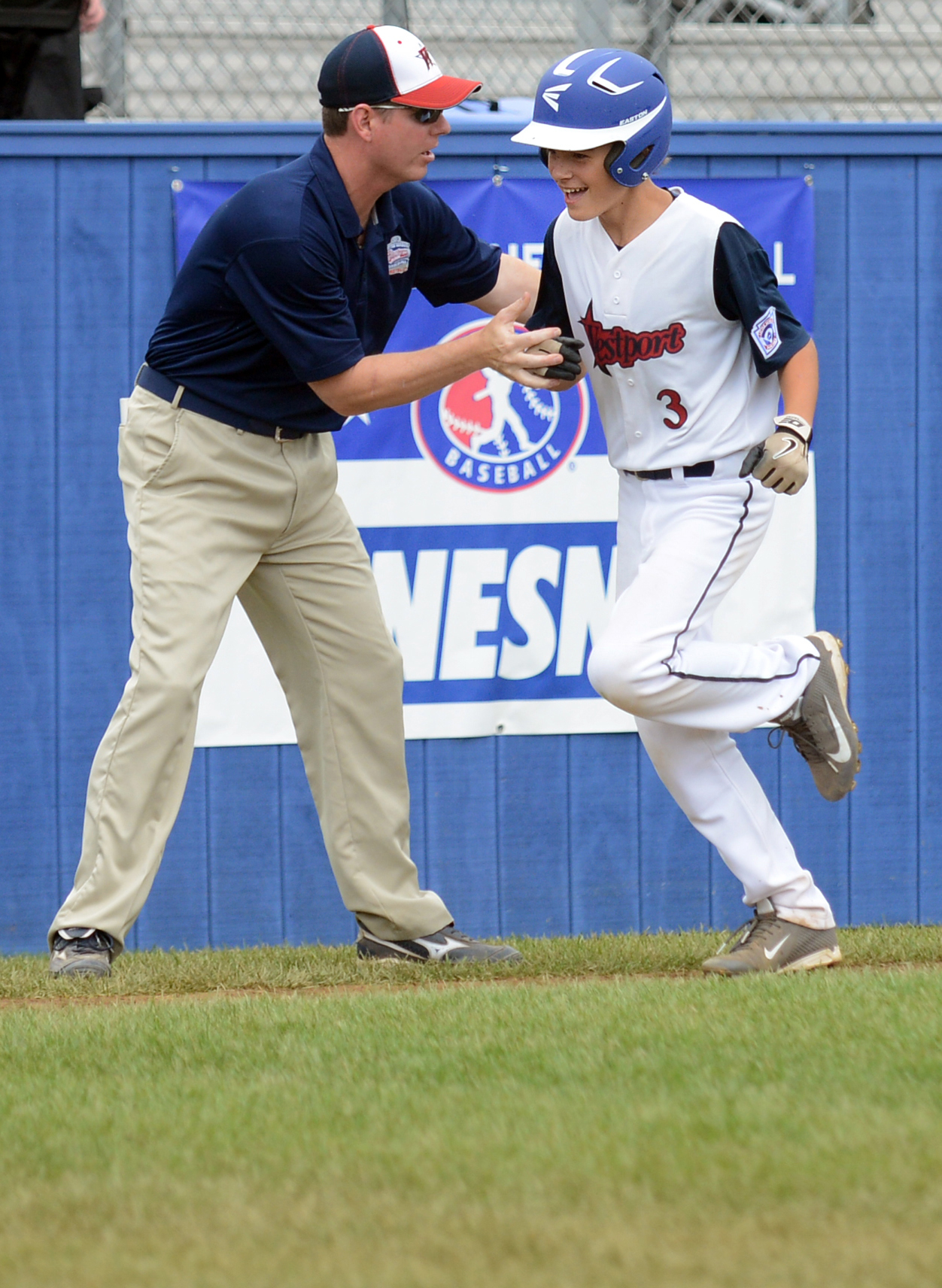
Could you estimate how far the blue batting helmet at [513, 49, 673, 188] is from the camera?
11.2 feet

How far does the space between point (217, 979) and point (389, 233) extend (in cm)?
191

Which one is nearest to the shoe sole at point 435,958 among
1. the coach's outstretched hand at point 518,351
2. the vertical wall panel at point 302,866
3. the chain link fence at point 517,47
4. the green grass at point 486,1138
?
the green grass at point 486,1138

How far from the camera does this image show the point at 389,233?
12.7ft

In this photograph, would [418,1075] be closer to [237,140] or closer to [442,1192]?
[442,1192]

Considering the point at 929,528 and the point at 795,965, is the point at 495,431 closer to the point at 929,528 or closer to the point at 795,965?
the point at 929,528

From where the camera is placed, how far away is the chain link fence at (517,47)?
5.14 m

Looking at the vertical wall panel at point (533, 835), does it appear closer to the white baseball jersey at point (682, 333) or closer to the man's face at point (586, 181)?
the white baseball jersey at point (682, 333)

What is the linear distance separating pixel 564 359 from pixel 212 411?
89cm

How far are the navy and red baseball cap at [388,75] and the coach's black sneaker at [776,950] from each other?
205cm

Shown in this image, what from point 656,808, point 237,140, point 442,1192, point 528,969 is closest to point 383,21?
point 237,140

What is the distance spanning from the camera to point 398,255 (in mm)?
3881

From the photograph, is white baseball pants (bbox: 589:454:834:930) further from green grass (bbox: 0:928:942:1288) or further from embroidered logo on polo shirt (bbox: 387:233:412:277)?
embroidered logo on polo shirt (bbox: 387:233:412:277)

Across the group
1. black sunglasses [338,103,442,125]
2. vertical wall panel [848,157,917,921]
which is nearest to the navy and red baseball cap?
black sunglasses [338,103,442,125]

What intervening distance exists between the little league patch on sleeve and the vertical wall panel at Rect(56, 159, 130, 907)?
2.14 meters
